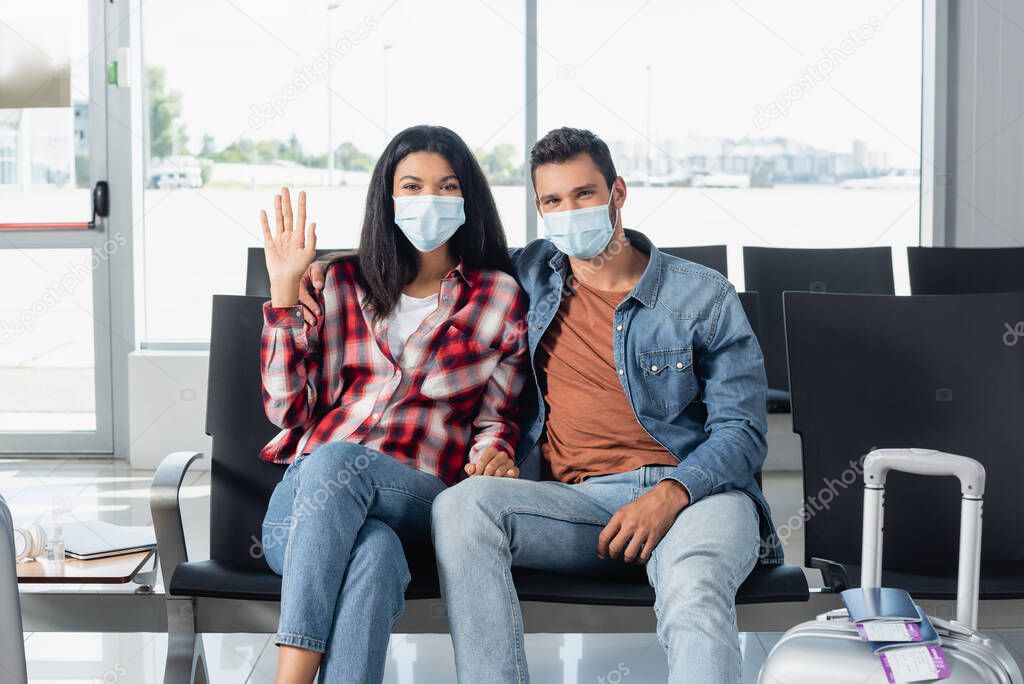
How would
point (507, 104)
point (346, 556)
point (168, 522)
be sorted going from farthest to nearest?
1. point (507, 104)
2. point (168, 522)
3. point (346, 556)

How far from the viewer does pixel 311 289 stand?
6.61 ft

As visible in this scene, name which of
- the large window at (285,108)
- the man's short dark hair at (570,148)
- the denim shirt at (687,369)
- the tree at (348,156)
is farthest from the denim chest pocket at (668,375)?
the tree at (348,156)

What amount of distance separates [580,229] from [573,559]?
62cm

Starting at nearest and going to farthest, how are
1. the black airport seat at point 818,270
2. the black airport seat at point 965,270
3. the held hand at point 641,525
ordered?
the held hand at point 641,525, the black airport seat at point 965,270, the black airport seat at point 818,270

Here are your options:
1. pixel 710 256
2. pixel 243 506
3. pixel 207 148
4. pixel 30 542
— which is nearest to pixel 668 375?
pixel 243 506

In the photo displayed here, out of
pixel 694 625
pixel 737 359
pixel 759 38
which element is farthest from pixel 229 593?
pixel 759 38

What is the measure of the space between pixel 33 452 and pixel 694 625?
12.2ft

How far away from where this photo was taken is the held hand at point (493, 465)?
1853 mm

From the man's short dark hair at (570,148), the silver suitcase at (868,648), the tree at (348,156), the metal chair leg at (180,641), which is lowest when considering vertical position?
the metal chair leg at (180,641)

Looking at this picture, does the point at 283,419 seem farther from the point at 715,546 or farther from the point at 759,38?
the point at 759,38

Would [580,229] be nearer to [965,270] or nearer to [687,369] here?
[687,369]

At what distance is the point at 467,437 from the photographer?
198 centimetres

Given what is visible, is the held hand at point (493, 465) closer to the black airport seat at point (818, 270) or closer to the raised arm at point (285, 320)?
the raised arm at point (285, 320)

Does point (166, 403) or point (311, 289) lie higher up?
point (311, 289)
